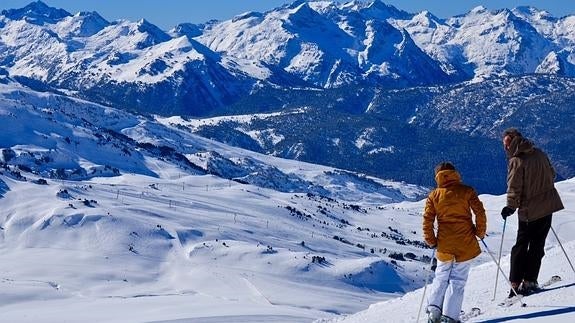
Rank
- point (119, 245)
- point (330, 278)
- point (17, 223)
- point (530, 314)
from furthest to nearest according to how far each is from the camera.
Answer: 1. point (17, 223)
2. point (119, 245)
3. point (330, 278)
4. point (530, 314)

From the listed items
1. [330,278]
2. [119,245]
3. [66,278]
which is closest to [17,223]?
[119,245]

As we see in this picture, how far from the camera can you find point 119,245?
333 feet

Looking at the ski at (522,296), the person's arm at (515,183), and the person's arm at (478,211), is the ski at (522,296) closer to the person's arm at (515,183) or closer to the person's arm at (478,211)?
the person's arm at (515,183)

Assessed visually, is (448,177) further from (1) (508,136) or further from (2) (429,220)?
(1) (508,136)

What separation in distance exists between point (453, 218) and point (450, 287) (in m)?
1.32

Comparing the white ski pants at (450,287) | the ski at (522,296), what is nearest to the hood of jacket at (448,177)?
the white ski pants at (450,287)

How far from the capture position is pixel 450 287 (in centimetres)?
1454

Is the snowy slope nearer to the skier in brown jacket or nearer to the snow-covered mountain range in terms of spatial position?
the skier in brown jacket

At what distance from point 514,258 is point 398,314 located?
408 cm

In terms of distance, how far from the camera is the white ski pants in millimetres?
14500

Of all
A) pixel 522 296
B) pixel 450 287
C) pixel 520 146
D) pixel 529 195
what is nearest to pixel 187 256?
pixel 522 296

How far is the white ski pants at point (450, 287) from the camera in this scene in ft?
47.6

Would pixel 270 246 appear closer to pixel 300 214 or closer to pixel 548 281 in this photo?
pixel 300 214

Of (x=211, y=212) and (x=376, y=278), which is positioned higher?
(x=211, y=212)
